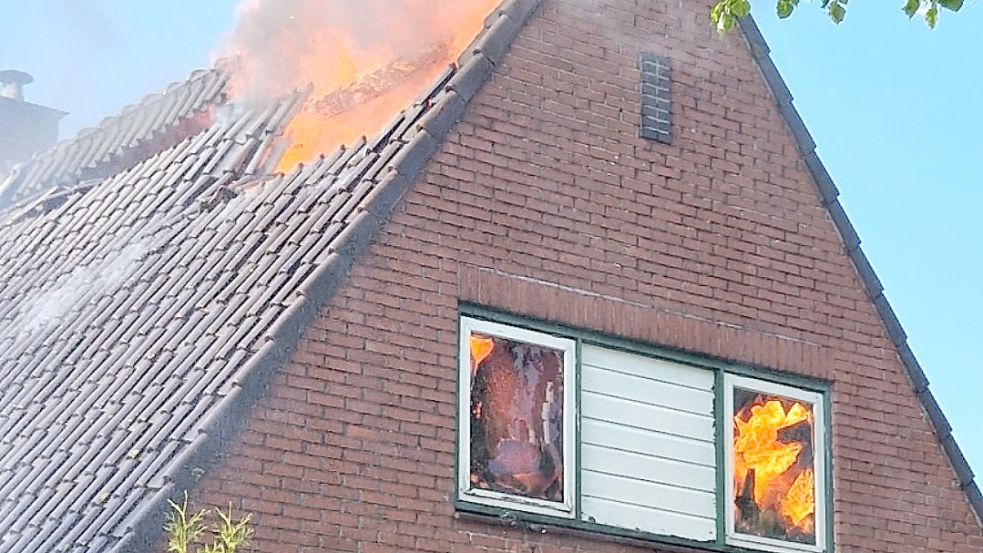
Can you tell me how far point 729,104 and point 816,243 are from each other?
108cm

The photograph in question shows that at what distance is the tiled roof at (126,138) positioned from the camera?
48.2 feet

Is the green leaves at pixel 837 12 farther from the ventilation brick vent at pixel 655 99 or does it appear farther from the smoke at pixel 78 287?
the smoke at pixel 78 287

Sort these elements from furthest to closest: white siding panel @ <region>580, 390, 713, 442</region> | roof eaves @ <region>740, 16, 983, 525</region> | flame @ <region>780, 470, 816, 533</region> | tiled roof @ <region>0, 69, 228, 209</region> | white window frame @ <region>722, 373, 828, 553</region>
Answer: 1. tiled roof @ <region>0, 69, 228, 209</region>
2. roof eaves @ <region>740, 16, 983, 525</region>
3. flame @ <region>780, 470, 816, 533</region>
4. white window frame @ <region>722, 373, 828, 553</region>
5. white siding panel @ <region>580, 390, 713, 442</region>

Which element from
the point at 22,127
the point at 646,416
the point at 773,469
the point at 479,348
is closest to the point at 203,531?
the point at 479,348

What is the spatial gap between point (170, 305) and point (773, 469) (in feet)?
12.8

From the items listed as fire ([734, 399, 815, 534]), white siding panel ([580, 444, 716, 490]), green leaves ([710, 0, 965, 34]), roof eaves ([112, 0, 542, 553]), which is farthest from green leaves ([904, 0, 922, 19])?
fire ([734, 399, 815, 534])

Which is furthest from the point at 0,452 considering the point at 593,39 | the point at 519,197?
the point at 593,39

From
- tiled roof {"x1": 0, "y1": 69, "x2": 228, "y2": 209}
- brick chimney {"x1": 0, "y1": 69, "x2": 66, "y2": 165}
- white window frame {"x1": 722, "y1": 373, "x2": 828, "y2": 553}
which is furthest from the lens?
brick chimney {"x1": 0, "y1": 69, "x2": 66, "y2": 165}

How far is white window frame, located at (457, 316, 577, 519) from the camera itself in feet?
36.9

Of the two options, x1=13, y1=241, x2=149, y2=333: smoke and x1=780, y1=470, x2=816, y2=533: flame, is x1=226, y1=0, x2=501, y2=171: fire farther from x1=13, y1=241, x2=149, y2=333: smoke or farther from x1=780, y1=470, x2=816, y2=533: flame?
x1=780, y1=470, x2=816, y2=533: flame

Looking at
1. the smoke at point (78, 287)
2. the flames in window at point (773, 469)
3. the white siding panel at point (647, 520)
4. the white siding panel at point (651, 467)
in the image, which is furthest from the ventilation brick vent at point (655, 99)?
the smoke at point (78, 287)

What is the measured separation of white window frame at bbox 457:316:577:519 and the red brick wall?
120 mm

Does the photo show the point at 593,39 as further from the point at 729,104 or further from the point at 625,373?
the point at 625,373

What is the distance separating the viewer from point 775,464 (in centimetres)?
1271
